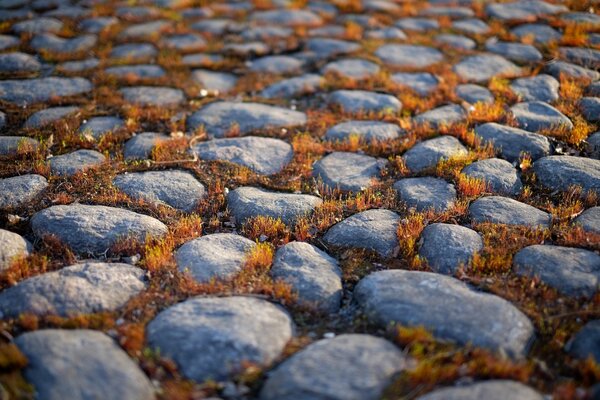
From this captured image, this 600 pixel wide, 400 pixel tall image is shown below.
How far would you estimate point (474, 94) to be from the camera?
5.73 metres

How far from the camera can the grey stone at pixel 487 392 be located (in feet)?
7.93

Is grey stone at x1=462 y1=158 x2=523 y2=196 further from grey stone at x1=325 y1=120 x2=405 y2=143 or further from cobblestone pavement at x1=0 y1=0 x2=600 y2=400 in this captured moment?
grey stone at x1=325 y1=120 x2=405 y2=143

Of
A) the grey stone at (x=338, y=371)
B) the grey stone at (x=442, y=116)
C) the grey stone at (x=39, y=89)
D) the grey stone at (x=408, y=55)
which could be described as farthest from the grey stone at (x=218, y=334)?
the grey stone at (x=408, y=55)

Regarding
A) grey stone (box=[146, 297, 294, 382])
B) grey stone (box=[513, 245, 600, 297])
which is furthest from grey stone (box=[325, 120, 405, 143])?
grey stone (box=[146, 297, 294, 382])

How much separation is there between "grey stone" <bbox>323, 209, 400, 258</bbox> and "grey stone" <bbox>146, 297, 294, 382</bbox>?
90 cm

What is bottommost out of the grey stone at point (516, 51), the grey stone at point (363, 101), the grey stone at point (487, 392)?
the grey stone at point (487, 392)

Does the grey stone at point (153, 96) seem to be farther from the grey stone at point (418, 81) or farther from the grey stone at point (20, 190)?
the grey stone at point (418, 81)

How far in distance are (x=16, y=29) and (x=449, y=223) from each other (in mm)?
6933

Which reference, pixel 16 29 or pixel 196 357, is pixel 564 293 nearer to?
pixel 196 357

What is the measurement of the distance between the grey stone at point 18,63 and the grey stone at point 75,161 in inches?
90.4

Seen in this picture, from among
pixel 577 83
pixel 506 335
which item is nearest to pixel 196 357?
pixel 506 335

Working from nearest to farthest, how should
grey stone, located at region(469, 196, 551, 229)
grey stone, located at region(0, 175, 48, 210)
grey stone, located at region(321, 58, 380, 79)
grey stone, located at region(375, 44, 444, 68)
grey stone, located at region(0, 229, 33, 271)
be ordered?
1. grey stone, located at region(0, 229, 33, 271)
2. grey stone, located at region(469, 196, 551, 229)
3. grey stone, located at region(0, 175, 48, 210)
4. grey stone, located at region(321, 58, 380, 79)
5. grey stone, located at region(375, 44, 444, 68)

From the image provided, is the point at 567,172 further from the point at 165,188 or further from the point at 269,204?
the point at 165,188

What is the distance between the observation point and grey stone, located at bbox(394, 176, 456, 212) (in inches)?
159
